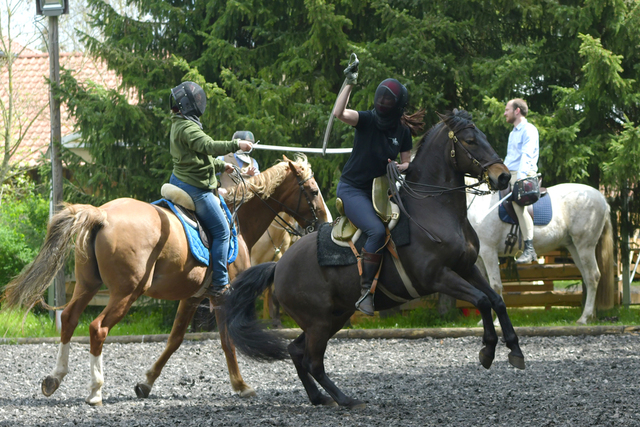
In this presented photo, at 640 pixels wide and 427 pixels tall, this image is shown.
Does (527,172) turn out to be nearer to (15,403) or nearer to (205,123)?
(205,123)

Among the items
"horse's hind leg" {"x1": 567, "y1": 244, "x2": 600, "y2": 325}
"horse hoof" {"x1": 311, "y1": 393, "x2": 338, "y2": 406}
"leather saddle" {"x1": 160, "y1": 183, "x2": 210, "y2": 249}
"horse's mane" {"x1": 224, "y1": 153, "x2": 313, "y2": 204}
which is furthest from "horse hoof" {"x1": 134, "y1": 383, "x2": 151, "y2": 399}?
"horse's hind leg" {"x1": 567, "y1": 244, "x2": 600, "y2": 325}

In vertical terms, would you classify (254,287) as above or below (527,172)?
below

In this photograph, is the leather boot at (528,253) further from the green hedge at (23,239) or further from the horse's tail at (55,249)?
the green hedge at (23,239)

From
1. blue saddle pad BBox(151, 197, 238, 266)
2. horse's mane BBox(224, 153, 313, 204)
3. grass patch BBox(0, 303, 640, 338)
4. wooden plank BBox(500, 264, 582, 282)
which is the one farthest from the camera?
wooden plank BBox(500, 264, 582, 282)

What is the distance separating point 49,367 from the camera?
857 cm

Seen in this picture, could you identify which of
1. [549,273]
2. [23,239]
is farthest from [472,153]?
[23,239]

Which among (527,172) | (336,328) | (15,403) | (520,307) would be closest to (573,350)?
(527,172)

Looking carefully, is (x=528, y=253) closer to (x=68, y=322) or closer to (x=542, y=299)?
(x=542, y=299)

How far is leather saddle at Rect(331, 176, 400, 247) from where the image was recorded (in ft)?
18.1

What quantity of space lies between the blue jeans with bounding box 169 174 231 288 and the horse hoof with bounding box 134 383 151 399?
1107mm

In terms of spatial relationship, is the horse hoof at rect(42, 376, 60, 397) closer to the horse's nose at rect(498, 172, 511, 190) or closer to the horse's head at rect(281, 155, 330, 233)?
the horse's head at rect(281, 155, 330, 233)

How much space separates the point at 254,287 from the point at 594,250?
6800 mm

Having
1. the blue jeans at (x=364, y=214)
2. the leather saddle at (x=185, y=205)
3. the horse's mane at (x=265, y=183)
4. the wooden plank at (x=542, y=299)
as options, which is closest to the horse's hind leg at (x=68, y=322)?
the leather saddle at (x=185, y=205)

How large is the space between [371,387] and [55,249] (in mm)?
3132
